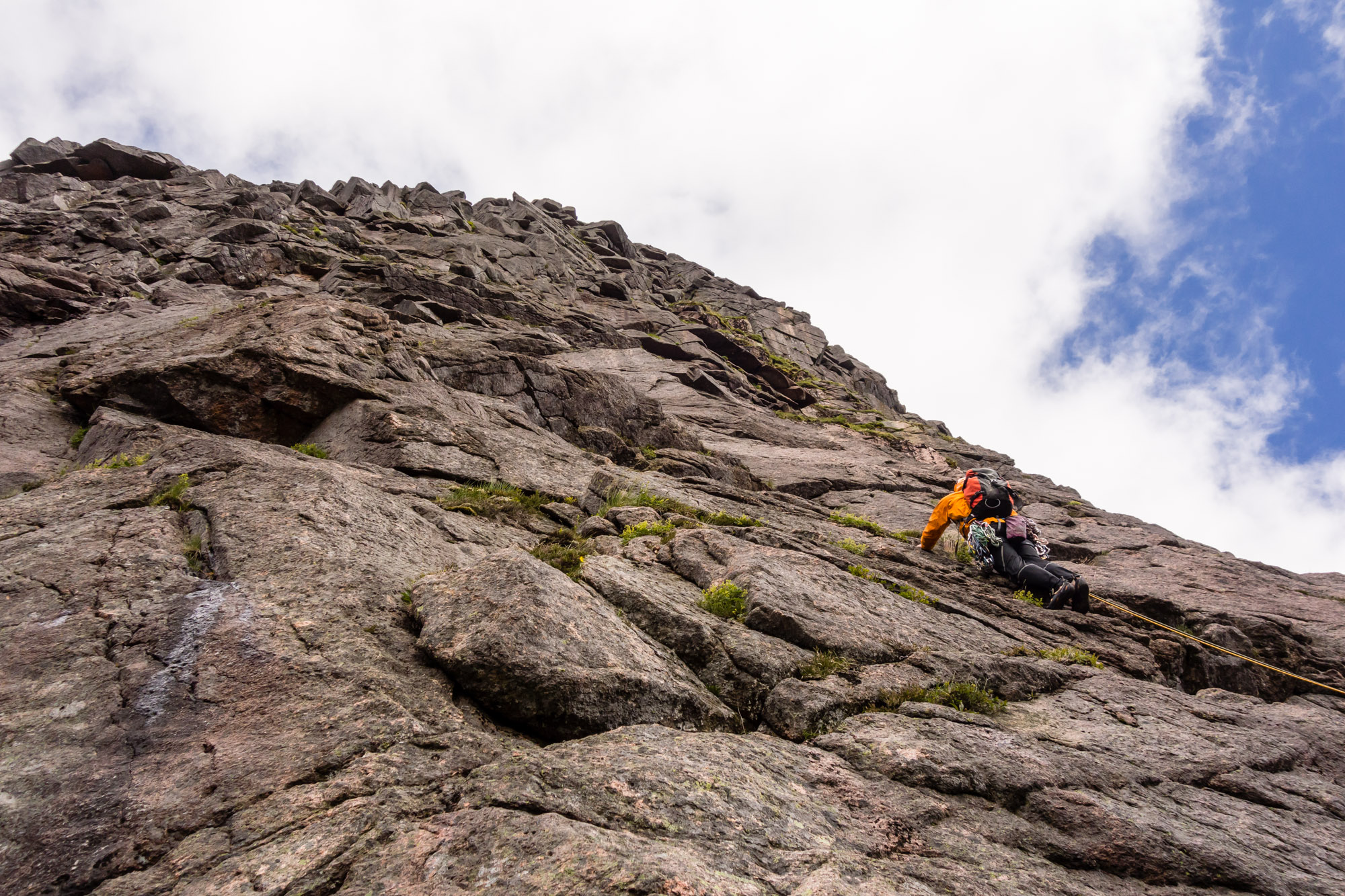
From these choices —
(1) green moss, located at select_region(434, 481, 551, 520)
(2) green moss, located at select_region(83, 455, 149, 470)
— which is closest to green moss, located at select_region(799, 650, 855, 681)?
(1) green moss, located at select_region(434, 481, 551, 520)

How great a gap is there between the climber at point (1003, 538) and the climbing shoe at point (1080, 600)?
0.04 feet

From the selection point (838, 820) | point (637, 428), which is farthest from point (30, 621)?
point (637, 428)

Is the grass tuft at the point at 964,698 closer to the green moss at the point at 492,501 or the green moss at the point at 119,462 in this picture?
the green moss at the point at 492,501

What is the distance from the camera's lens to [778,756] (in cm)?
630

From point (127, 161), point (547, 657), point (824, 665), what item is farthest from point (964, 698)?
point (127, 161)

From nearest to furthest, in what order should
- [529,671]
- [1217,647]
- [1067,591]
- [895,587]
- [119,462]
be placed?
1. [529,671]
2. [119,462]
3. [895,587]
4. [1217,647]
5. [1067,591]

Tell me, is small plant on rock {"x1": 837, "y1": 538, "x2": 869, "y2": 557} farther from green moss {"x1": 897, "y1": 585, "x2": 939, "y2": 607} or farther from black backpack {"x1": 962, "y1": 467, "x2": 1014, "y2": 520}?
black backpack {"x1": 962, "y1": 467, "x2": 1014, "y2": 520}

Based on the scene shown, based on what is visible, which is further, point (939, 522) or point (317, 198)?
point (317, 198)

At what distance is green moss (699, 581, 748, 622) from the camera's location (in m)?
9.08

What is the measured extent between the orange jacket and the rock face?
93 centimetres

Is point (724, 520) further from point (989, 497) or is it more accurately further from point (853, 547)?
point (989, 497)

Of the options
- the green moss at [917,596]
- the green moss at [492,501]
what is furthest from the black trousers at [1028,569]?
the green moss at [492,501]

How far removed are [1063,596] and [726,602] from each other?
8.57 m

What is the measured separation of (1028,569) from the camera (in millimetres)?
14578
